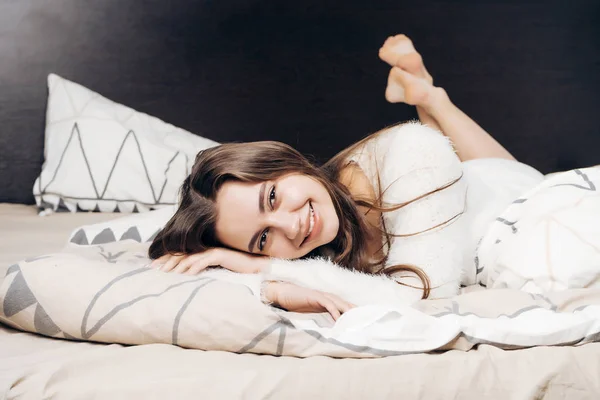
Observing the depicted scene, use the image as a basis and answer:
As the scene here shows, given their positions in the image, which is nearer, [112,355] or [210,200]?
[112,355]

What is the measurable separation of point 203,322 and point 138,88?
168 centimetres

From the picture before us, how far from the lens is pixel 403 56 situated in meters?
2.04

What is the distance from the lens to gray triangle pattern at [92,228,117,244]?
4.63ft

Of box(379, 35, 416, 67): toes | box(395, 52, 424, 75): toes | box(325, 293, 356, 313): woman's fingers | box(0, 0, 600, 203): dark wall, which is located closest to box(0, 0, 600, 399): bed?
box(0, 0, 600, 203): dark wall

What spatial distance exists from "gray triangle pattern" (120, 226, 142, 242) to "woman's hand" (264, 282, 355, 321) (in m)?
0.52

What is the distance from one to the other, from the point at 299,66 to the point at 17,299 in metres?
1.70

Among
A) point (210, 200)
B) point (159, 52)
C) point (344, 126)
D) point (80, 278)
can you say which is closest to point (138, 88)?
point (159, 52)

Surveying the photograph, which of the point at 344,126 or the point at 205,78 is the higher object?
the point at 205,78

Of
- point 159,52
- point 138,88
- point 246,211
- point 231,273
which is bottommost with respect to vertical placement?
point 231,273

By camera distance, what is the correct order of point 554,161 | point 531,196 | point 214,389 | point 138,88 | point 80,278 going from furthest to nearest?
point 554,161, point 138,88, point 531,196, point 80,278, point 214,389

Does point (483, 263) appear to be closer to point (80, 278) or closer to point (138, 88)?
point (80, 278)

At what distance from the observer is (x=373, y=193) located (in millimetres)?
1350

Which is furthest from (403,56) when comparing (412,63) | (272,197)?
(272,197)

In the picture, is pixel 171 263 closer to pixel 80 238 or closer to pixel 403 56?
pixel 80 238
